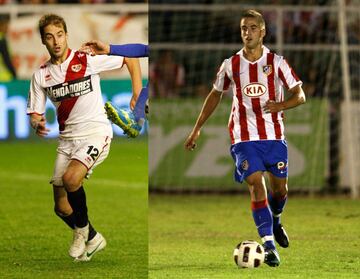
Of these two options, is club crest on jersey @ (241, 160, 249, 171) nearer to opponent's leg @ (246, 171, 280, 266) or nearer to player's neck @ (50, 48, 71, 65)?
opponent's leg @ (246, 171, 280, 266)

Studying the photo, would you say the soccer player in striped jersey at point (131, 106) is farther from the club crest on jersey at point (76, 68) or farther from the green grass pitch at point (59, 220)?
the green grass pitch at point (59, 220)

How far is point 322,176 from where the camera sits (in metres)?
14.3

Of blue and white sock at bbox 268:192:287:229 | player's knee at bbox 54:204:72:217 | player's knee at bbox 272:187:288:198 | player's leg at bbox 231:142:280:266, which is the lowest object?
blue and white sock at bbox 268:192:287:229

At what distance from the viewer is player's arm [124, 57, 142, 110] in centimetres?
744

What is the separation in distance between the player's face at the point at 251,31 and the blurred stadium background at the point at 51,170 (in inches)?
29.4

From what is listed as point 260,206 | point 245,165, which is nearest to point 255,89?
point 245,165

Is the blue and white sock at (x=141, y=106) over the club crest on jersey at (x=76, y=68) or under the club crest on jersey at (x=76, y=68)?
under

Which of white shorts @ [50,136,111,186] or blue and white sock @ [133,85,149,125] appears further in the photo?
white shorts @ [50,136,111,186]

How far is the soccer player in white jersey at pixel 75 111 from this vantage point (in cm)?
743

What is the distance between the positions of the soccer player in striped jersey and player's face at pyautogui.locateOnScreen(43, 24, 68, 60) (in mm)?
223

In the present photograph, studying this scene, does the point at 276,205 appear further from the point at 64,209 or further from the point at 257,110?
the point at 64,209

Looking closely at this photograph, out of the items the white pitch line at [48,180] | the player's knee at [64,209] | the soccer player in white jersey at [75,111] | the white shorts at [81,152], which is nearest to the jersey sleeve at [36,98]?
the soccer player in white jersey at [75,111]

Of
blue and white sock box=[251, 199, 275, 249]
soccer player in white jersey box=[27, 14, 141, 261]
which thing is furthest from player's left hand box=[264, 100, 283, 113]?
soccer player in white jersey box=[27, 14, 141, 261]

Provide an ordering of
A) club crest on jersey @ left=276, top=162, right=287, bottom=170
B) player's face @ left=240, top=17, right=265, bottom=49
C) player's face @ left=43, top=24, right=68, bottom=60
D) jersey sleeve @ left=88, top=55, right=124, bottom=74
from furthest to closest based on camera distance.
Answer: club crest on jersey @ left=276, top=162, right=287, bottom=170 → player's face @ left=240, top=17, right=265, bottom=49 → jersey sleeve @ left=88, top=55, right=124, bottom=74 → player's face @ left=43, top=24, right=68, bottom=60
